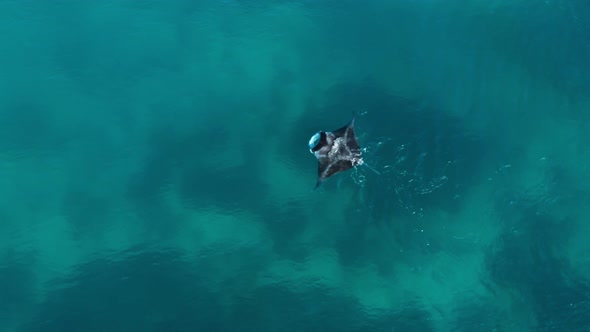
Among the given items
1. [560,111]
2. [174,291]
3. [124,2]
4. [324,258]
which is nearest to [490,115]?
[560,111]

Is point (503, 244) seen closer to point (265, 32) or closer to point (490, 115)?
point (490, 115)

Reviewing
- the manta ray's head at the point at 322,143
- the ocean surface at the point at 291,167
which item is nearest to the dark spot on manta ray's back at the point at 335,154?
the manta ray's head at the point at 322,143

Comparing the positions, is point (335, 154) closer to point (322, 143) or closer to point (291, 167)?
point (322, 143)

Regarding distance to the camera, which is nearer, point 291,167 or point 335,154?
point 335,154

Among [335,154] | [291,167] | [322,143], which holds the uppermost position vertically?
[291,167]

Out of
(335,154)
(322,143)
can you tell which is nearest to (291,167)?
(322,143)
